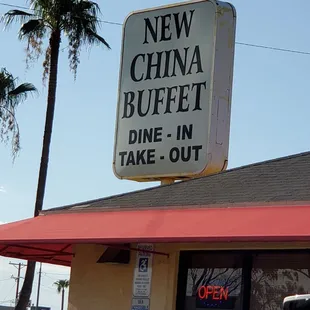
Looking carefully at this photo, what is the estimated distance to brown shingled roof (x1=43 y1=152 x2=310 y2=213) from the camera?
12766mm

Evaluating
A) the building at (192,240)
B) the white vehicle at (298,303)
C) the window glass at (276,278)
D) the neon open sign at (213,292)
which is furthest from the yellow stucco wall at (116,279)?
the white vehicle at (298,303)

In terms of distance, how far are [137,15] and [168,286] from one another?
6.96 m

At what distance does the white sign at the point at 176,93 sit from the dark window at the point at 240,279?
10.9ft

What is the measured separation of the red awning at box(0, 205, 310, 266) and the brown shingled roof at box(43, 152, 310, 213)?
31cm

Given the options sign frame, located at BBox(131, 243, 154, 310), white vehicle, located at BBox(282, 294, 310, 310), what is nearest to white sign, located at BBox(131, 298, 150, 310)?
sign frame, located at BBox(131, 243, 154, 310)

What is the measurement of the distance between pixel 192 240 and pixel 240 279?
1.82 m

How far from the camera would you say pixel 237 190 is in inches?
537

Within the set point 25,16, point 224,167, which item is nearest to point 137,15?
point 224,167

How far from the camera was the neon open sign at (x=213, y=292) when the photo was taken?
43.4 ft

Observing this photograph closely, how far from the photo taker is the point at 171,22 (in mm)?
17891

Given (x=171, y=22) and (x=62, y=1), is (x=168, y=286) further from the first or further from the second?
(x=62, y=1)

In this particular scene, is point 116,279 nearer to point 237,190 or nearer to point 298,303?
point 237,190

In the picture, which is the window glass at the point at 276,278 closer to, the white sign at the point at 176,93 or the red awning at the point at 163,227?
the red awning at the point at 163,227

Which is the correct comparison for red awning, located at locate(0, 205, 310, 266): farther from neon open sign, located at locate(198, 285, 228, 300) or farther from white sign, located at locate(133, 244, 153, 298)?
neon open sign, located at locate(198, 285, 228, 300)
